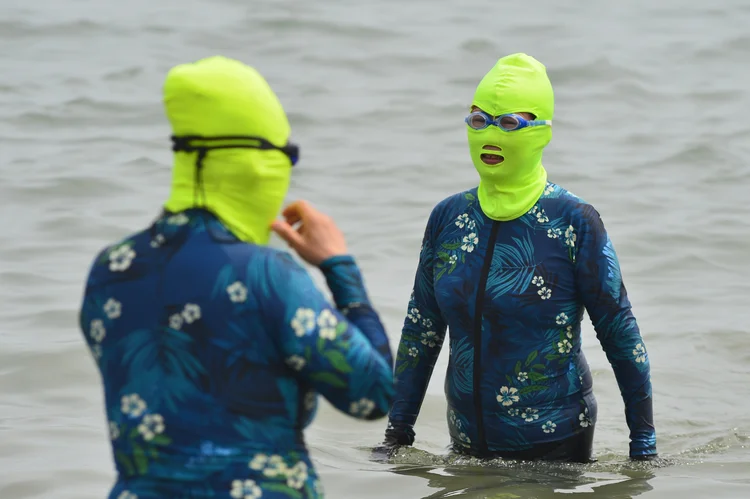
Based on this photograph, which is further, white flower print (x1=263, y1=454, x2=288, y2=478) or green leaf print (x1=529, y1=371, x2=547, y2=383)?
green leaf print (x1=529, y1=371, x2=547, y2=383)

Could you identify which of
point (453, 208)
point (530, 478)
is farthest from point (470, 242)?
point (530, 478)

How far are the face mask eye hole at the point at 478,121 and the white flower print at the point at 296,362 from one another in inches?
84.1

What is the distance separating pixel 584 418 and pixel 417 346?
0.69 meters

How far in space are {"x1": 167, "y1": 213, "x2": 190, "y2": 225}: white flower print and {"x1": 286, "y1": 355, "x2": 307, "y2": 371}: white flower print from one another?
37 centimetres

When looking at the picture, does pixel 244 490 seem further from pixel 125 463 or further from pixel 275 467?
pixel 125 463

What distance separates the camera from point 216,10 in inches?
695

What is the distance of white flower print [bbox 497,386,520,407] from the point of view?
14.3 ft

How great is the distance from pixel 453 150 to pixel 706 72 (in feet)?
14.0

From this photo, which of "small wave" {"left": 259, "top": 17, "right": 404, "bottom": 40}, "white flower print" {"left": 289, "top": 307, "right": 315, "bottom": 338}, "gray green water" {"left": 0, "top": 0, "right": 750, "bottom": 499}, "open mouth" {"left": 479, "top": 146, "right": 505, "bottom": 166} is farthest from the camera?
"small wave" {"left": 259, "top": 17, "right": 404, "bottom": 40}

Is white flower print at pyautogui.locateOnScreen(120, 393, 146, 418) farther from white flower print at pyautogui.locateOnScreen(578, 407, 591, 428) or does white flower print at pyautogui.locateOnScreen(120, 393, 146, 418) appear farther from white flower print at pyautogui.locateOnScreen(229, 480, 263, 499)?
white flower print at pyautogui.locateOnScreen(578, 407, 591, 428)

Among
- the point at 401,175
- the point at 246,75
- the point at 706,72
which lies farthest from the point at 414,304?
the point at 706,72

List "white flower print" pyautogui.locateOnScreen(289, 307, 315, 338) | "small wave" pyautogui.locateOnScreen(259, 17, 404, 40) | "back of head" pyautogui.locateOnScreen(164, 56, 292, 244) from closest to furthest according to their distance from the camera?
"white flower print" pyautogui.locateOnScreen(289, 307, 315, 338), "back of head" pyautogui.locateOnScreen(164, 56, 292, 244), "small wave" pyautogui.locateOnScreen(259, 17, 404, 40)

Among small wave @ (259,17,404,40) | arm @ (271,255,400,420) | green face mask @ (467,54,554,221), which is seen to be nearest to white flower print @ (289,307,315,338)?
arm @ (271,255,400,420)

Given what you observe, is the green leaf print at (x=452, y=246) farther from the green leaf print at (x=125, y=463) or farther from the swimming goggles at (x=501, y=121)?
the green leaf print at (x=125, y=463)
